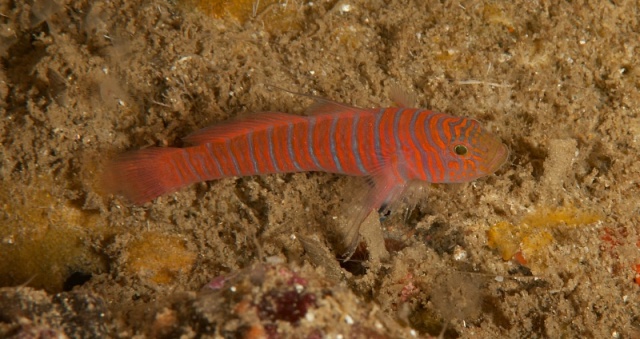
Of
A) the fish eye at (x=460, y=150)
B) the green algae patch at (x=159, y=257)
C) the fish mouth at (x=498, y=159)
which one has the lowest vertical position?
the green algae patch at (x=159, y=257)

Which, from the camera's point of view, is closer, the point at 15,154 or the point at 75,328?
the point at 75,328

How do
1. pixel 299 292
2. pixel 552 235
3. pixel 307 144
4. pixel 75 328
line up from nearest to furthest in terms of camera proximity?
1. pixel 299 292
2. pixel 75 328
3. pixel 307 144
4. pixel 552 235

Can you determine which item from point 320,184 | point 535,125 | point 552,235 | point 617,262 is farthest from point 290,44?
point 617,262

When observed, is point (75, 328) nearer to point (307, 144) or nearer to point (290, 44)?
point (307, 144)

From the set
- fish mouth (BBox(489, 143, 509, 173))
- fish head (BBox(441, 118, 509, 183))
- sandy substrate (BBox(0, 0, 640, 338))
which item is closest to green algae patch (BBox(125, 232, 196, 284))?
sandy substrate (BBox(0, 0, 640, 338))

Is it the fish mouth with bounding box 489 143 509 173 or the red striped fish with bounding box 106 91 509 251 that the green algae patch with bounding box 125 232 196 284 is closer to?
the red striped fish with bounding box 106 91 509 251

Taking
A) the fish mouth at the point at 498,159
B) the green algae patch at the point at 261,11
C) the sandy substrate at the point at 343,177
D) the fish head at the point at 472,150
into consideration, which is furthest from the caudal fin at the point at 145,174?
the fish mouth at the point at 498,159

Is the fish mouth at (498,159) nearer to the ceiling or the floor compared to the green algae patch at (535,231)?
nearer to the ceiling

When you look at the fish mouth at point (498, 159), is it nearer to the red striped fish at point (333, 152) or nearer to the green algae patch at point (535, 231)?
the red striped fish at point (333, 152)
